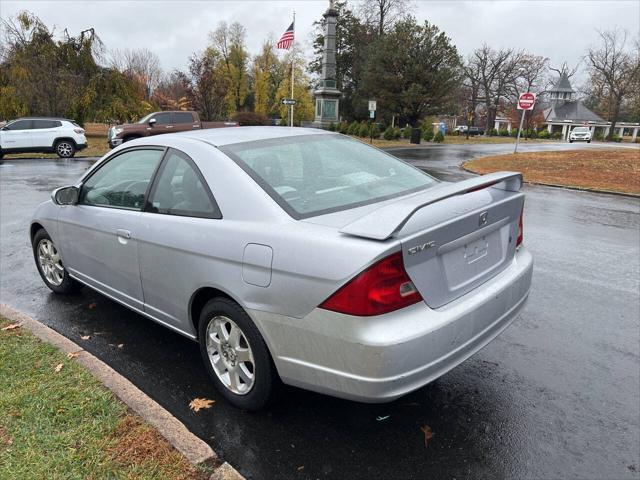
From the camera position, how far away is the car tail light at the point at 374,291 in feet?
7.21

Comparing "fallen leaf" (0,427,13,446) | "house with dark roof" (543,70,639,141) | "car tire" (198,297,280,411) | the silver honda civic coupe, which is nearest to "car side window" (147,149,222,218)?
the silver honda civic coupe

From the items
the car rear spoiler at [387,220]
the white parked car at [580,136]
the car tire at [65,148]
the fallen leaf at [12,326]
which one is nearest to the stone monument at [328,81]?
the car tire at [65,148]

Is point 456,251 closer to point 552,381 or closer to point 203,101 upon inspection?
point 552,381

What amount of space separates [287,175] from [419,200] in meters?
0.89

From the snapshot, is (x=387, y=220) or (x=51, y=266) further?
(x=51, y=266)

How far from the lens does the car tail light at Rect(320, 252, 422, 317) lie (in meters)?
2.20

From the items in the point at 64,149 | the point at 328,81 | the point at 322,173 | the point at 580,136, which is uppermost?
the point at 328,81

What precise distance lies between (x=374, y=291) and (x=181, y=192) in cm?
157

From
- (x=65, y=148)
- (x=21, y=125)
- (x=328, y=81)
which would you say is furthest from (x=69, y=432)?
(x=328, y=81)

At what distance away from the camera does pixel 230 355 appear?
2.89 meters

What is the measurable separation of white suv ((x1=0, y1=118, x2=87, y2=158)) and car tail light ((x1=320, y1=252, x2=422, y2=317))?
69.7 ft

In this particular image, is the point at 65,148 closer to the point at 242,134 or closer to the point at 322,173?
the point at 242,134

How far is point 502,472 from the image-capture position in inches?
96.7

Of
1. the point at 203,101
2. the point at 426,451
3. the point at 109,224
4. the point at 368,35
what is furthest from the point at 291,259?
the point at 368,35
